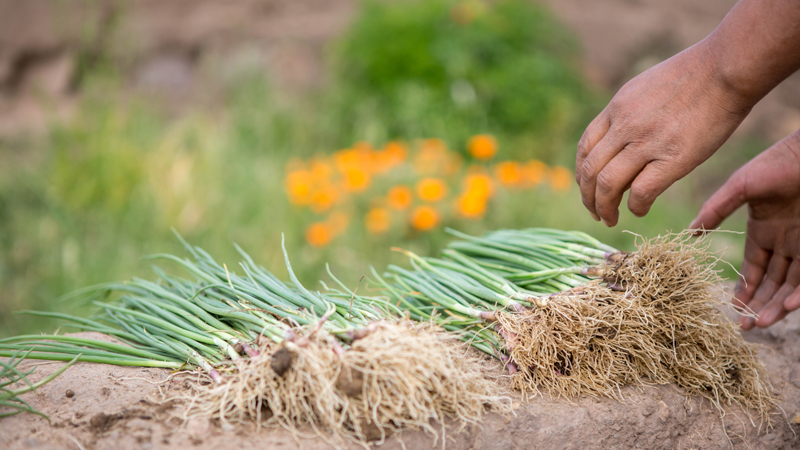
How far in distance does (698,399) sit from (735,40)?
0.94 m

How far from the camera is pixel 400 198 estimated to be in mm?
3529

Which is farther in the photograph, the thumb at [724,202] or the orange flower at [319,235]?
the orange flower at [319,235]

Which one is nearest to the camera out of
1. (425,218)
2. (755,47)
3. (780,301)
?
(755,47)

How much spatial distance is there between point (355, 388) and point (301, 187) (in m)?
2.58

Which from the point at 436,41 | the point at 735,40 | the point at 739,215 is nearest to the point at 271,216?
the point at 436,41

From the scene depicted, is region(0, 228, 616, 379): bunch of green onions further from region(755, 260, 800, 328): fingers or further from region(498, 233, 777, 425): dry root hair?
region(755, 260, 800, 328): fingers

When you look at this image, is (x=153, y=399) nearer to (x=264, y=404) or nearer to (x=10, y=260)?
(x=264, y=404)

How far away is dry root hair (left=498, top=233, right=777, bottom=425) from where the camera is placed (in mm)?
1421

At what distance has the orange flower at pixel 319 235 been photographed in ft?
11.4

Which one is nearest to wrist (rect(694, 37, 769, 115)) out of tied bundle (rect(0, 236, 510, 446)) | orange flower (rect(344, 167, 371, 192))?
tied bundle (rect(0, 236, 510, 446))

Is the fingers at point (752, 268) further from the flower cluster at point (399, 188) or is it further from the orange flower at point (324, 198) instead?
the orange flower at point (324, 198)

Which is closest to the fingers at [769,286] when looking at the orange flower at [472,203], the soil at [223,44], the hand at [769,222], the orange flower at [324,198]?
the hand at [769,222]

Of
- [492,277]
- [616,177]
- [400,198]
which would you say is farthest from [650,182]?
[400,198]

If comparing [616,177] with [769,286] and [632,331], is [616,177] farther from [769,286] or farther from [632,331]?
[769,286]
